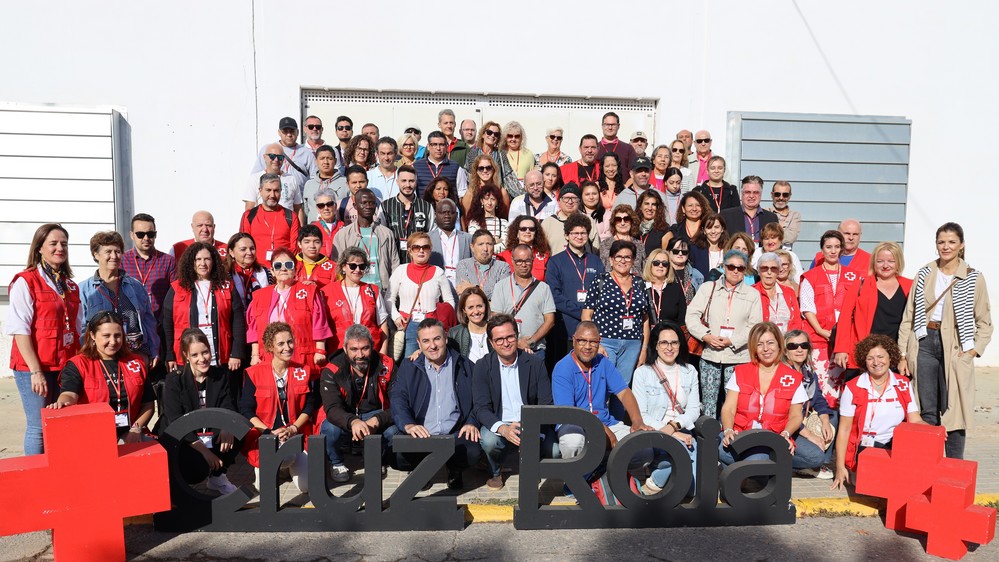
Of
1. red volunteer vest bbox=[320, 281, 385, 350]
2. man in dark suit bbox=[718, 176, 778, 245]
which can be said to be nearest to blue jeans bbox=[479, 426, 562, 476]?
red volunteer vest bbox=[320, 281, 385, 350]

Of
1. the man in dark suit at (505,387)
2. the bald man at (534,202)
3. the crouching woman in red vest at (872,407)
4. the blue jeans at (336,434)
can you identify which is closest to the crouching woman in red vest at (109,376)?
the blue jeans at (336,434)

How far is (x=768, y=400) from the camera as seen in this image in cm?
545

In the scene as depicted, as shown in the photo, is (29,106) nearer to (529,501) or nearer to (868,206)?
(529,501)

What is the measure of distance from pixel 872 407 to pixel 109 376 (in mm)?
5275

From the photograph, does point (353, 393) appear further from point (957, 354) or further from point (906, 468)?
point (957, 354)

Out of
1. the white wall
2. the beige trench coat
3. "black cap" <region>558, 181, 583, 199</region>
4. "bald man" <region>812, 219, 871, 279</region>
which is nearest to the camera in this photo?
the beige trench coat

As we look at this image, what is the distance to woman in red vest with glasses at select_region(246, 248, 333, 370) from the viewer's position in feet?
19.5

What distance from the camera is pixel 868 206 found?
10.5 m

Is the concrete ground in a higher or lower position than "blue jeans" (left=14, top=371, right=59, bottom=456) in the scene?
lower

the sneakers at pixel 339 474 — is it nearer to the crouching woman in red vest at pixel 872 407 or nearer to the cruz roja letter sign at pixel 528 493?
the cruz roja letter sign at pixel 528 493

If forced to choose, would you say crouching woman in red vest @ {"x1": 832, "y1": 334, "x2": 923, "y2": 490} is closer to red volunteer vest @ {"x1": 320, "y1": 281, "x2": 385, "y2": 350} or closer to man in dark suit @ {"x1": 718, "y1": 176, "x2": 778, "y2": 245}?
man in dark suit @ {"x1": 718, "y1": 176, "x2": 778, "y2": 245}

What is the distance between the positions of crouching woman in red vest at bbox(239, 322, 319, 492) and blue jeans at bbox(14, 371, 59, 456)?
1276 millimetres

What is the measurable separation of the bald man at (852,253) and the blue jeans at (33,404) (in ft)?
20.9

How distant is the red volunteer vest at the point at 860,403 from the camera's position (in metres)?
5.40
